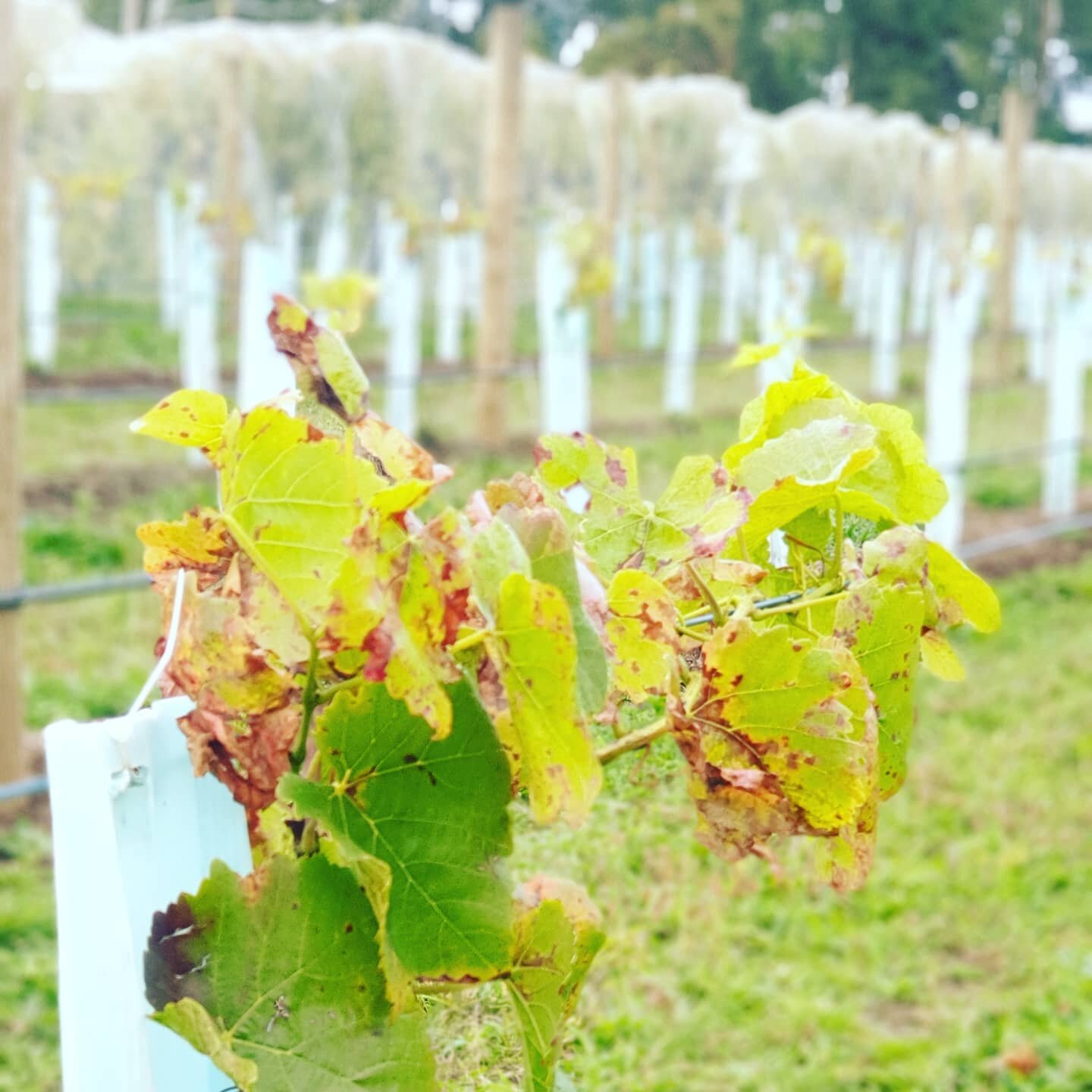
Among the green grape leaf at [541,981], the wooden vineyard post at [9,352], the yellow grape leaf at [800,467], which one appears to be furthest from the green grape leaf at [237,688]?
the wooden vineyard post at [9,352]

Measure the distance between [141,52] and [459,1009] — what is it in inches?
517

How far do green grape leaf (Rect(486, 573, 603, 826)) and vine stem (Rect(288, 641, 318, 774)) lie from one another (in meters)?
0.06

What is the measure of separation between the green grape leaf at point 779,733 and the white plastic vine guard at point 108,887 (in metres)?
0.19

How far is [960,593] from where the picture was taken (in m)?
0.62

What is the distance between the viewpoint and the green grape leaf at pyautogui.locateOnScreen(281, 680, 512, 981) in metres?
0.44

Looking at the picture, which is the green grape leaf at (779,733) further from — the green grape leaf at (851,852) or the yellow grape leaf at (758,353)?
the yellow grape leaf at (758,353)

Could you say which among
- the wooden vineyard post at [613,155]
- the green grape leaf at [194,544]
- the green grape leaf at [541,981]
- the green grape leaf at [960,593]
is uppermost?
the wooden vineyard post at [613,155]

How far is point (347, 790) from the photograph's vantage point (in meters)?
0.45

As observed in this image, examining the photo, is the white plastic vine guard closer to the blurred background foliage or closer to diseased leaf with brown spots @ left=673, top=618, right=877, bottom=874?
diseased leaf with brown spots @ left=673, top=618, right=877, bottom=874

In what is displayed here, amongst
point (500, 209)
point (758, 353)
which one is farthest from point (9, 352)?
point (500, 209)

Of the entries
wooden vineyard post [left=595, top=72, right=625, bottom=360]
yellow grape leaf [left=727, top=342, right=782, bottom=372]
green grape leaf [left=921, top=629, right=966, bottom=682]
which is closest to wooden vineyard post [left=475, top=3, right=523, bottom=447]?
wooden vineyard post [left=595, top=72, right=625, bottom=360]

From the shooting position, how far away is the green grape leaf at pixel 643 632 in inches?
19.6

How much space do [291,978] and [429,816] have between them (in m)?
0.06

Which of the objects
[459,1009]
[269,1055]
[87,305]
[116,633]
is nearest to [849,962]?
[459,1009]
